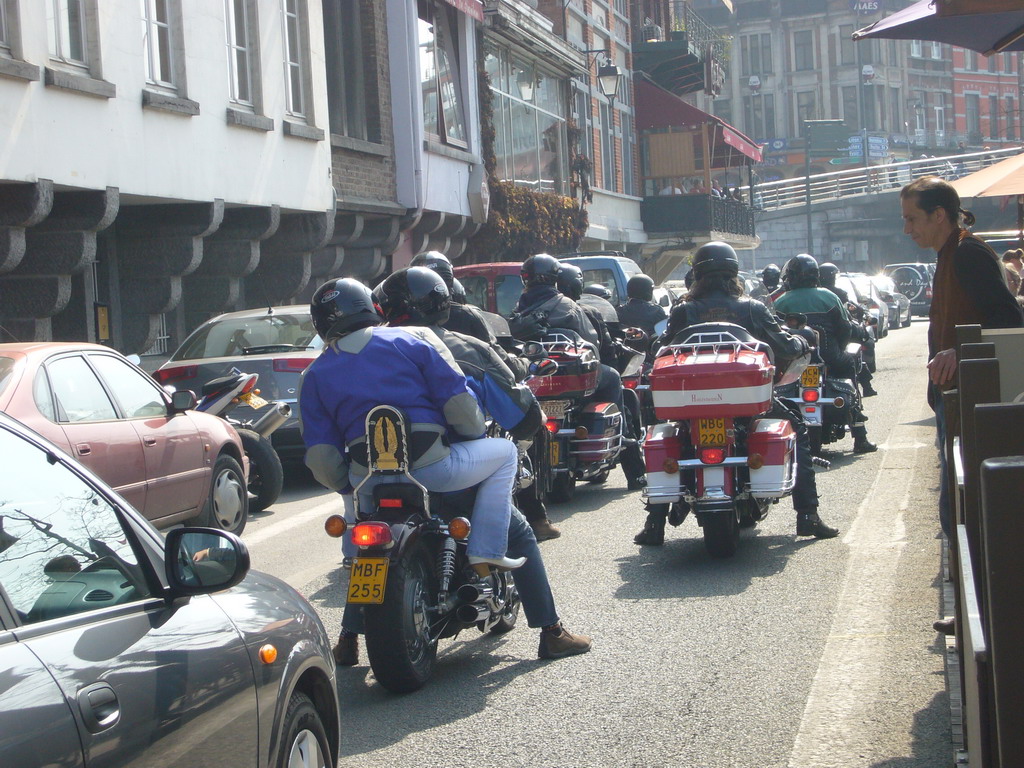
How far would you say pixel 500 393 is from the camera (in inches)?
234

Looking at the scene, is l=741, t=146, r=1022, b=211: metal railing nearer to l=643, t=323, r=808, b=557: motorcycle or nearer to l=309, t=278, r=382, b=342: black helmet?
l=643, t=323, r=808, b=557: motorcycle

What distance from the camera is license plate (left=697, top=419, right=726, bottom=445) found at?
7277 mm

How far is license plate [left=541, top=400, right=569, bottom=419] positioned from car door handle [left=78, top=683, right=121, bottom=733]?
7265mm

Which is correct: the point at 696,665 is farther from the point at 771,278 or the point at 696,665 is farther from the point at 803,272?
the point at 771,278

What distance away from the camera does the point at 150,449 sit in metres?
8.42

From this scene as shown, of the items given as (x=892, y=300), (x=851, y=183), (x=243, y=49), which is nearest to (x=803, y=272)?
(x=243, y=49)

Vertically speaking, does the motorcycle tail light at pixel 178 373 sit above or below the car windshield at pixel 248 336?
below

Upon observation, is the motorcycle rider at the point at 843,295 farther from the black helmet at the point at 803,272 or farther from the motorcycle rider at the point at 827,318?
the black helmet at the point at 803,272

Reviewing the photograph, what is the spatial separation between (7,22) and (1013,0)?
31.2ft

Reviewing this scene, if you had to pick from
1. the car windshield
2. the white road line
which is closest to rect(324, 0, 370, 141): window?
the car windshield

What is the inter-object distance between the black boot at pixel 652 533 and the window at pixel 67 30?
8.20 m

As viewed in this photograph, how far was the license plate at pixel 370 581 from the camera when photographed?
4.99 m

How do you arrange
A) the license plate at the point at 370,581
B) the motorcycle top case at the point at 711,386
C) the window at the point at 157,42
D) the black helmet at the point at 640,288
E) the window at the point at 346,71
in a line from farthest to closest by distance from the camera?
the window at the point at 346,71, the window at the point at 157,42, the black helmet at the point at 640,288, the motorcycle top case at the point at 711,386, the license plate at the point at 370,581

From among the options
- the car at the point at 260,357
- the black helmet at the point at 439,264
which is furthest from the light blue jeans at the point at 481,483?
the car at the point at 260,357
